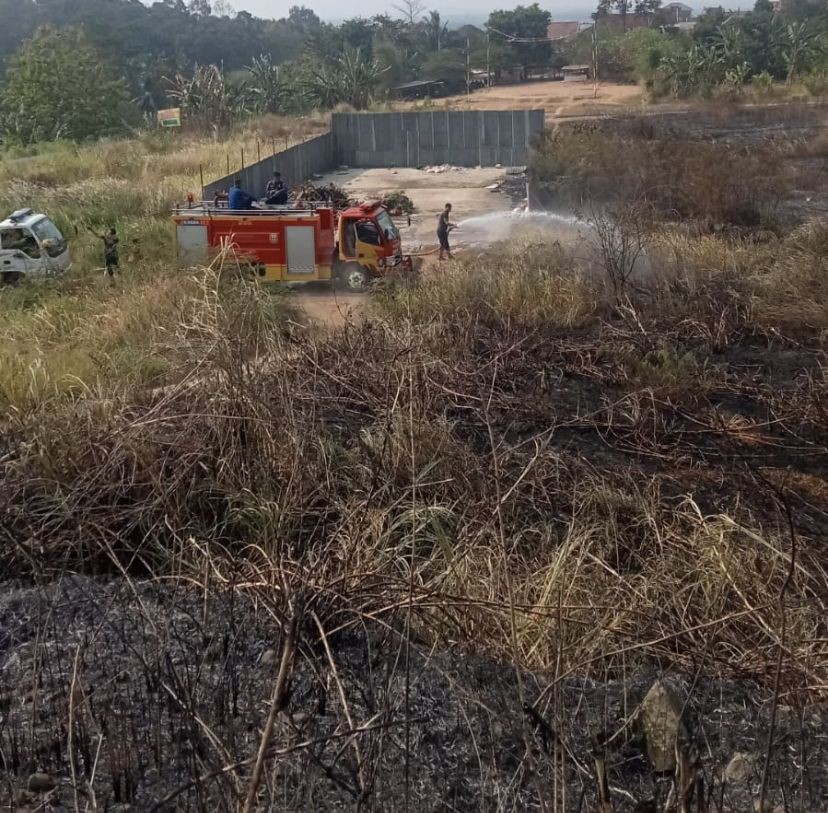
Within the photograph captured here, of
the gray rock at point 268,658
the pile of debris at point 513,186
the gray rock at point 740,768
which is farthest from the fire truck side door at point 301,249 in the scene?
the gray rock at point 740,768

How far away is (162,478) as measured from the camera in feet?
22.7

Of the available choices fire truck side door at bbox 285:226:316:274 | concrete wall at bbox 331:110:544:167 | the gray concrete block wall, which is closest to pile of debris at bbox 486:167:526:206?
the gray concrete block wall

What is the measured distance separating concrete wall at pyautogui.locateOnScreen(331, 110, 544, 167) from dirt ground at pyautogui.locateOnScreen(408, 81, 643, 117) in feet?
24.1

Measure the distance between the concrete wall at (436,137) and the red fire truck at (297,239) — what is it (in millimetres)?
21583

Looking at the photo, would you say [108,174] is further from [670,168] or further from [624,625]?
[624,625]

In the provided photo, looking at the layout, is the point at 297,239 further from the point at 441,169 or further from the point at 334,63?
the point at 334,63

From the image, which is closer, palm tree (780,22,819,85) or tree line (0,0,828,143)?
tree line (0,0,828,143)

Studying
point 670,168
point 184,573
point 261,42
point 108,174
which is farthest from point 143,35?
point 184,573

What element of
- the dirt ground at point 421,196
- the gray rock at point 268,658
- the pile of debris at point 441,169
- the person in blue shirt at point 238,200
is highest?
the person in blue shirt at point 238,200

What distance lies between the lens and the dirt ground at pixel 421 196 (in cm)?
1734

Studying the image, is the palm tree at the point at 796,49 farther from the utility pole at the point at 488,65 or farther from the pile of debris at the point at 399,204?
the pile of debris at the point at 399,204

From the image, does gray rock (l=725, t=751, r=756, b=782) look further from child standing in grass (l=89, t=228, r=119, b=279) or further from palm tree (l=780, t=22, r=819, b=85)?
palm tree (l=780, t=22, r=819, b=85)

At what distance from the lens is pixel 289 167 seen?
31.8m

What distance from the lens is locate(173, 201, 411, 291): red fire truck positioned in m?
16.7
